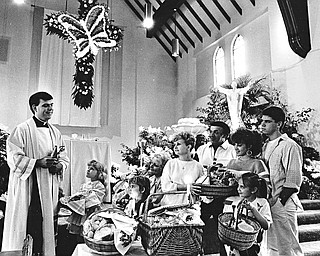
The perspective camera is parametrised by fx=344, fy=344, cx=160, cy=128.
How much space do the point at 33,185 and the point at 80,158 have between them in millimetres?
2868

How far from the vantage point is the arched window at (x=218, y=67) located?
922 cm

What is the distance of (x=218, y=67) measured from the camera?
9.42 meters

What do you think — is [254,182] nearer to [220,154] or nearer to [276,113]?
[276,113]

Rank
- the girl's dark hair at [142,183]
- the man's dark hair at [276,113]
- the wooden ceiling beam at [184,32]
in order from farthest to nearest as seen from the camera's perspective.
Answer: the wooden ceiling beam at [184,32]
the man's dark hair at [276,113]
the girl's dark hair at [142,183]

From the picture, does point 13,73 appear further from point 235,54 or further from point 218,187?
point 218,187

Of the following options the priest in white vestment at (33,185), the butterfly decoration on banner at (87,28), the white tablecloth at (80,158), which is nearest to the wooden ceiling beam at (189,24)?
the butterfly decoration on banner at (87,28)

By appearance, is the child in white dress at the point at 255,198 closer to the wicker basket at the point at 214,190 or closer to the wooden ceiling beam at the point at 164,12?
the wicker basket at the point at 214,190

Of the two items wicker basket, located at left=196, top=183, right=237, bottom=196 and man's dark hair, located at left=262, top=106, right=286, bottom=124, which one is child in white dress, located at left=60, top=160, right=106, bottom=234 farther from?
man's dark hair, located at left=262, top=106, right=286, bottom=124

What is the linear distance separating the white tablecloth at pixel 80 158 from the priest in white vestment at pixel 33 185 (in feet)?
8.44

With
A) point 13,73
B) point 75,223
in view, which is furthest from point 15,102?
point 75,223

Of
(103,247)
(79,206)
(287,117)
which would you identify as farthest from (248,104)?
(103,247)

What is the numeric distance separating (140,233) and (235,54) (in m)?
7.83

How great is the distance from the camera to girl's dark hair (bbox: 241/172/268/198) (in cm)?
191

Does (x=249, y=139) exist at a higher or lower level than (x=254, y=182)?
higher
